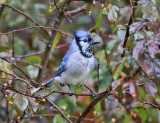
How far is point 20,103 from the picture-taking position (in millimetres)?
1959

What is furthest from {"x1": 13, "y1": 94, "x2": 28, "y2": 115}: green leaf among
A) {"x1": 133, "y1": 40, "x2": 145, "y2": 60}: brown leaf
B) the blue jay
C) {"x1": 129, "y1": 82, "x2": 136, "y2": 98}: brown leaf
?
{"x1": 133, "y1": 40, "x2": 145, "y2": 60}: brown leaf

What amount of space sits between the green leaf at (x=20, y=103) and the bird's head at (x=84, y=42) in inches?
26.8

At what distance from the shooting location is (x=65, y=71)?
8.49 ft

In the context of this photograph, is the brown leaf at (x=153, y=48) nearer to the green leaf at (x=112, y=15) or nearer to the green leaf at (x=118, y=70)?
the green leaf at (x=118, y=70)

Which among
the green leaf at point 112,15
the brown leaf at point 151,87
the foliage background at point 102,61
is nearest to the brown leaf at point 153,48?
the foliage background at point 102,61

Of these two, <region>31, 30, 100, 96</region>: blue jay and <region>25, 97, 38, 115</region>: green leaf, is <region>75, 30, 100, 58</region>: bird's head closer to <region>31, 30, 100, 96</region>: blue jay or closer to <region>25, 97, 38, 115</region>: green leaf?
<region>31, 30, 100, 96</region>: blue jay

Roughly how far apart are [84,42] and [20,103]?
0.74 m

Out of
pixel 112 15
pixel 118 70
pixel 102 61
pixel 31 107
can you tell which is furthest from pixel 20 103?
pixel 102 61

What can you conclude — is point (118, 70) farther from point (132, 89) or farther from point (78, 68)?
point (78, 68)

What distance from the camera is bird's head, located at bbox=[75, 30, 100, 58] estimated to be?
247cm

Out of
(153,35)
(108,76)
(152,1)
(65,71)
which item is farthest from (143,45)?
(108,76)

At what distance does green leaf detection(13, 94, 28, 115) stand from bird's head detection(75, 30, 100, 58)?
680 millimetres

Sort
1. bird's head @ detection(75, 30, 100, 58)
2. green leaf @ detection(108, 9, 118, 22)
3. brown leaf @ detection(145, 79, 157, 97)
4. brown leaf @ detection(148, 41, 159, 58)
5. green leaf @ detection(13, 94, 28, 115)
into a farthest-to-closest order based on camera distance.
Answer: bird's head @ detection(75, 30, 100, 58), green leaf @ detection(108, 9, 118, 22), green leaf @ detection(13, 94, 28, 115), brown leaf @ detection(145, 79, 157, 97), brown leaf @ detection(148, 41, 159, 58)

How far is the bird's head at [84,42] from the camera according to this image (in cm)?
247
